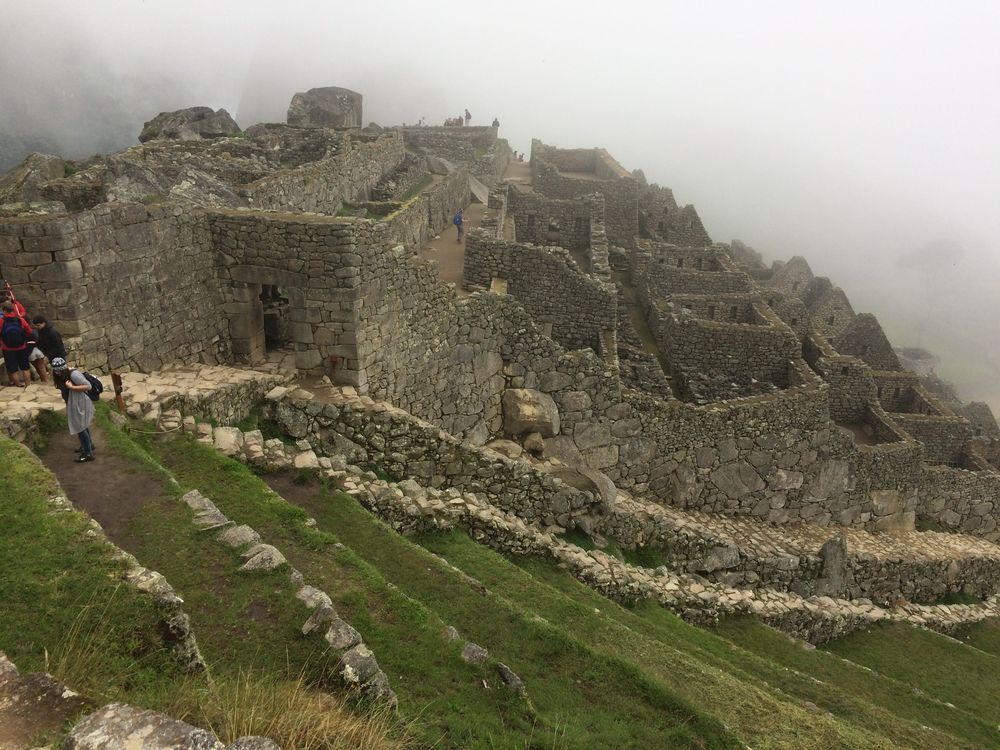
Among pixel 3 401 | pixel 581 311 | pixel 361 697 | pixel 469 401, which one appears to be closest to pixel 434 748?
pixel 361 697

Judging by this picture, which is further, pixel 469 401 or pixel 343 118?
pixel 343 118

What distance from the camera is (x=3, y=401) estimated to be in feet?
30.2

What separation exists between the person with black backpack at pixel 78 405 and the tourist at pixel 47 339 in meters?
1.38

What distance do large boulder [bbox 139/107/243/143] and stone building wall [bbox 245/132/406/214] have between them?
21.2 ft

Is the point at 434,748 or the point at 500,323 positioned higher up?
the point at 500,323

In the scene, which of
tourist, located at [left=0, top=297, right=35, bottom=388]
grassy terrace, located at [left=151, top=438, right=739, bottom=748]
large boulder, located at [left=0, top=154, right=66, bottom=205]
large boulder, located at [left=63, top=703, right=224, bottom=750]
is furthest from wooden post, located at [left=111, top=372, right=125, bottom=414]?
large boulder, located at [left=63, top=703, right=224, bottom=750]

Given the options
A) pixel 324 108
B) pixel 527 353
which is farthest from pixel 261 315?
pixel 324 108

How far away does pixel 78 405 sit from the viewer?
27.8 ft

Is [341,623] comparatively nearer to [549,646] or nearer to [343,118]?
[549,646]

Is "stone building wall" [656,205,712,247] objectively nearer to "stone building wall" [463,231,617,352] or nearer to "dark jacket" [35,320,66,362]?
"stone building wall" [463,231,617,352]

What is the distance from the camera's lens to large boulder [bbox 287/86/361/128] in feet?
145

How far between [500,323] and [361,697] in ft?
37.4

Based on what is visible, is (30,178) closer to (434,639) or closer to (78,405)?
(78,405)

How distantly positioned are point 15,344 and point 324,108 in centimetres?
3948
